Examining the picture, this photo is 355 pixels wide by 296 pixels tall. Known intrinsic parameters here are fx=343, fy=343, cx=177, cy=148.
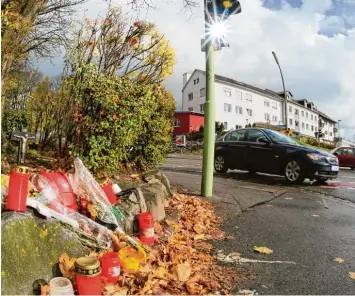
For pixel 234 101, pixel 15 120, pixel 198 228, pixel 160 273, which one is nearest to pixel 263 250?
pixel 198 228

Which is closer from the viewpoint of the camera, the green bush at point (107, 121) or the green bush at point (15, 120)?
the green bush at point (107, 121)

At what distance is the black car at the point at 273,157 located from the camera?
9656 mm

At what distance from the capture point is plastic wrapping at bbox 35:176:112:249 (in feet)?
10.9

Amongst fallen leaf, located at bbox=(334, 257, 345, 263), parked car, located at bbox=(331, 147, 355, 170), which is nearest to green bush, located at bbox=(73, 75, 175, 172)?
fallen leaf, located at bbox=(334, 257, 345, 263)

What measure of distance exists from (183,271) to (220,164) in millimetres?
8802

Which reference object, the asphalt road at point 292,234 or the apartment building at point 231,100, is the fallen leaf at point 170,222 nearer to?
the asphalt road at point 292,234

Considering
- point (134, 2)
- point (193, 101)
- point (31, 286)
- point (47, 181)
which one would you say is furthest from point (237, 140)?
point (193, 101)

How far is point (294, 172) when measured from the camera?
9852mm

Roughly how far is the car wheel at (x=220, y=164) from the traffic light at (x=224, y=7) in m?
6.13

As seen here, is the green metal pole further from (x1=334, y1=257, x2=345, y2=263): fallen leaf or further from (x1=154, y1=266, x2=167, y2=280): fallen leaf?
(x1=154, y1=266, x2=167, y2=280): fallen leaf

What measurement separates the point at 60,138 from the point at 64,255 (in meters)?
5.00

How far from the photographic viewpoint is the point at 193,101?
2282 inches

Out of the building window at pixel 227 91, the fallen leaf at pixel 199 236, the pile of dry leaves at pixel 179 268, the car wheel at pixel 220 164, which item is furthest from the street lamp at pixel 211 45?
the building window at pixel 227 91

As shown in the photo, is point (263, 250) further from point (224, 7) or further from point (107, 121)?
point (224, 7)
